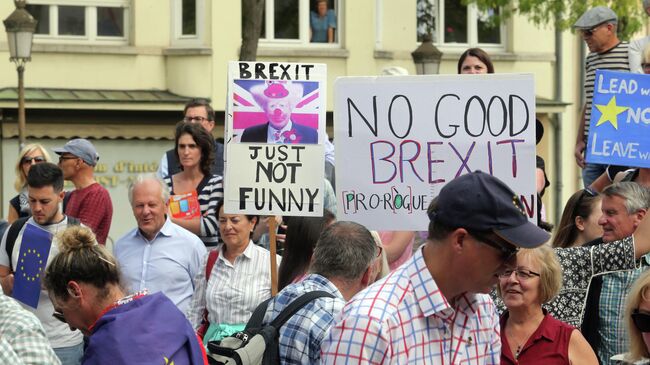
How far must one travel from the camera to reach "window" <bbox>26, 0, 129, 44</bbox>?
24.4 m

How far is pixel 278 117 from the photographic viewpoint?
8.67 meters

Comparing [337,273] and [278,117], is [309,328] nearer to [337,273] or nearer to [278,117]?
[337,273]

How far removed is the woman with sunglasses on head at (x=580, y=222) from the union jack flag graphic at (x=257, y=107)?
155 centimetres

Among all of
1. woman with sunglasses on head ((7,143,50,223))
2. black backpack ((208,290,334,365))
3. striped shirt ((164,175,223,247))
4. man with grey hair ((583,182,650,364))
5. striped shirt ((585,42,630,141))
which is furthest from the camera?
woman with sunglasses on head ((7,143,50,223))

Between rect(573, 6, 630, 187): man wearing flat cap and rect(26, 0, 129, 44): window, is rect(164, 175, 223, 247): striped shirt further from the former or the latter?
rect(26, 0, 129, 44): window

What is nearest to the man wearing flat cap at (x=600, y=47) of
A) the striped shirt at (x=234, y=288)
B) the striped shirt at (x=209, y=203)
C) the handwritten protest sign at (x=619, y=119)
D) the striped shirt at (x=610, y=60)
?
the striped shirt at (x=610, y=60)

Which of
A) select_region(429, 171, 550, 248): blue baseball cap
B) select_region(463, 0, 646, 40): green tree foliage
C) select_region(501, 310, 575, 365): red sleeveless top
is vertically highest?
select_region(463, 0, 646, 40): green tree foliage

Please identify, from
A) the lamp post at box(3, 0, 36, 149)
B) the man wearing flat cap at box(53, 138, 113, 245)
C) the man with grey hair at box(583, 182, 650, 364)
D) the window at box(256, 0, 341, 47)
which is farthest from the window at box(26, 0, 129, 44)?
the man with grey hair at box(583, 182, 650, 364)

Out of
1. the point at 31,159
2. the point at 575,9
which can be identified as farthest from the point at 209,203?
the point at 575,9

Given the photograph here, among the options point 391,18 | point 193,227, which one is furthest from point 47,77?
point 193,227

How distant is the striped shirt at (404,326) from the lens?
180 inches

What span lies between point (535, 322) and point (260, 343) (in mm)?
1463

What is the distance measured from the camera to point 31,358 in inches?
207

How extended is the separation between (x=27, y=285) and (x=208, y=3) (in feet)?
51.7
